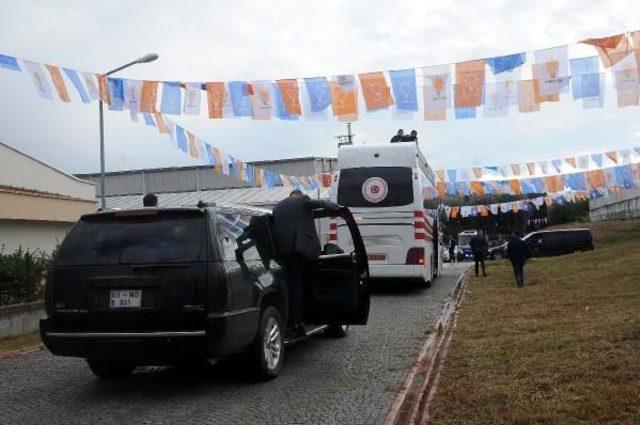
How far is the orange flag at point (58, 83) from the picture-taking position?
12.9 m

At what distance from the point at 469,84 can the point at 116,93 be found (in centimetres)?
754

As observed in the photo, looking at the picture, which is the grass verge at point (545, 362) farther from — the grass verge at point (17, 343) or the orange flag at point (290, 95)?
the grass verge at point (17, 343)

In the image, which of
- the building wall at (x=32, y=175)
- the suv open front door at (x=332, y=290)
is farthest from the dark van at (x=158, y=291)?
the building wall at (x=32, y=175)

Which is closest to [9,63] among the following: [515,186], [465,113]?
[465,113]

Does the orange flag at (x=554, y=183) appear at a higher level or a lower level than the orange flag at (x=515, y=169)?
lower

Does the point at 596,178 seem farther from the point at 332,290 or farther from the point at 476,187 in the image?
the point at 332,290

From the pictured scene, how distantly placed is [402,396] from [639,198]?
47.5 metres

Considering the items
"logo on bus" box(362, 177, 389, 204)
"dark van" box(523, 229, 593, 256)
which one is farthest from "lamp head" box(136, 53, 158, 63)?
"dark van" box(523, 229, 593, 256)

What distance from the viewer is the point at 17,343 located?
1020 centimetres

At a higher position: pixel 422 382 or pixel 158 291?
pixel 158 291

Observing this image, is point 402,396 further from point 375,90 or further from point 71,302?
point 375,90

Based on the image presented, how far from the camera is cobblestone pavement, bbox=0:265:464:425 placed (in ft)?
17.9

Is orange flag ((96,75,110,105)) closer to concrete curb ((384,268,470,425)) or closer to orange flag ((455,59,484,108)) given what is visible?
orange flag ((455,59,484,108))

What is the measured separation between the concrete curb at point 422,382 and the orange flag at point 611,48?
6.42 meters
